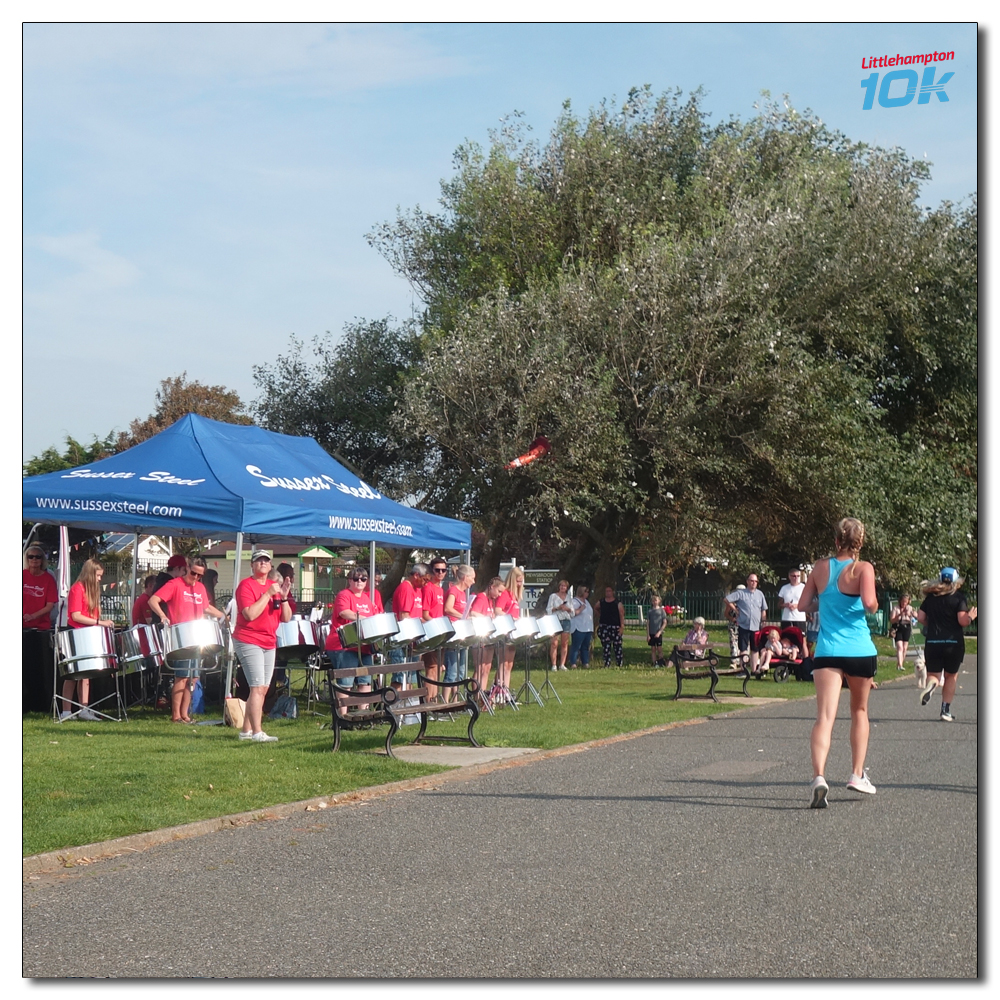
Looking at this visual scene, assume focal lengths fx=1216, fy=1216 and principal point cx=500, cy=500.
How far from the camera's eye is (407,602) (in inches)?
527

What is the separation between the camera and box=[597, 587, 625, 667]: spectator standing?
25062mm

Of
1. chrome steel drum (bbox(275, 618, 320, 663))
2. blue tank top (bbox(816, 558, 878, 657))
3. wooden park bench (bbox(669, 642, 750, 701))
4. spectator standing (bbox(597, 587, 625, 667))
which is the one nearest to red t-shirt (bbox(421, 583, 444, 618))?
chrome steel drum (bbox(275, 618, 320, 663))

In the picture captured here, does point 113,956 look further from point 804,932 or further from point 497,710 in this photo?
point 497,710

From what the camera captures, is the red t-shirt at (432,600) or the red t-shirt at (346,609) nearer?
the red t-shirt at (346,609)

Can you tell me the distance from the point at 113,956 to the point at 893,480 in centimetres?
2013

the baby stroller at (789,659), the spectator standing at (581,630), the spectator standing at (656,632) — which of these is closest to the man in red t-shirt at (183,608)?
the baby stroller at (789,659)

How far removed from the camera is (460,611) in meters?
14.1

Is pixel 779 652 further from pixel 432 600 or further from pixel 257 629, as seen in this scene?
pixel 257 629

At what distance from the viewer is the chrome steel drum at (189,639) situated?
11906 millimetres

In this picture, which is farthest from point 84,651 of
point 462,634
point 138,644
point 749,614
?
point 749,614

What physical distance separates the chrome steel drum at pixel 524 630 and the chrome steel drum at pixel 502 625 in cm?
7

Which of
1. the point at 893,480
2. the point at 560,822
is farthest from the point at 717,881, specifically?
the point at 893,480

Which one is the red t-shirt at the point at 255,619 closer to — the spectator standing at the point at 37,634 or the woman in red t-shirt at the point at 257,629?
the woman in red t-shirt at the point at 257,629

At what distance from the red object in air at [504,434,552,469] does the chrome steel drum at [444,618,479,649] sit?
27.5 feet
